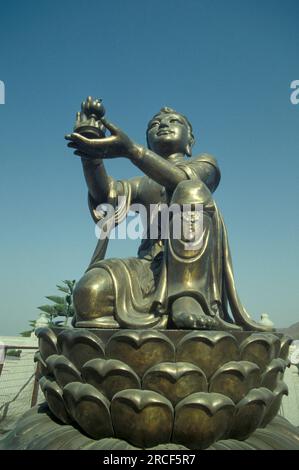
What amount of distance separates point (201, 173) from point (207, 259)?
0.88 m

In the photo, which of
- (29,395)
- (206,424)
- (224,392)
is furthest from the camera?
(29,395)

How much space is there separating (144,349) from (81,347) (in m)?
0.37

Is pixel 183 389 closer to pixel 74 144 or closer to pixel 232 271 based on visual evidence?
pixel 232 271

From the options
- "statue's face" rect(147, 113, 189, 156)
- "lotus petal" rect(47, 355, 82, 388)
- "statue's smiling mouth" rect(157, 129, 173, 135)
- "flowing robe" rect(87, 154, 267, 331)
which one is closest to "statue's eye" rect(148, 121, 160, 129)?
"statue's face" rect(147, 113, 189, 156)

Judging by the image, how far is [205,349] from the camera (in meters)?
1.75

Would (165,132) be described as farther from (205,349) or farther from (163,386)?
(163,386)

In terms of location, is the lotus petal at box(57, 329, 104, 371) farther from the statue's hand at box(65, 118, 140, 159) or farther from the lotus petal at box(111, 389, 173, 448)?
the statue's hand at box(65, 118, 140, 159)

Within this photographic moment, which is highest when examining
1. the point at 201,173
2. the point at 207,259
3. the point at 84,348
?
the point at 201,173

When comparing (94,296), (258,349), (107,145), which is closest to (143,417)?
(258,349)

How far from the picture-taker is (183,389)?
1.71 metres

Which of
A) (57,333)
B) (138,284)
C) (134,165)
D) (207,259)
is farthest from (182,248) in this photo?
(57,333)

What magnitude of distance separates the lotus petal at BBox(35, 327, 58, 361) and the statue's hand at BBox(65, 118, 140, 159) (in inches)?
47.9

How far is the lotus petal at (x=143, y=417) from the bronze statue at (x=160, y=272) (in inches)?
17.7

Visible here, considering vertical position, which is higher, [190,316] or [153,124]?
[153,124]
